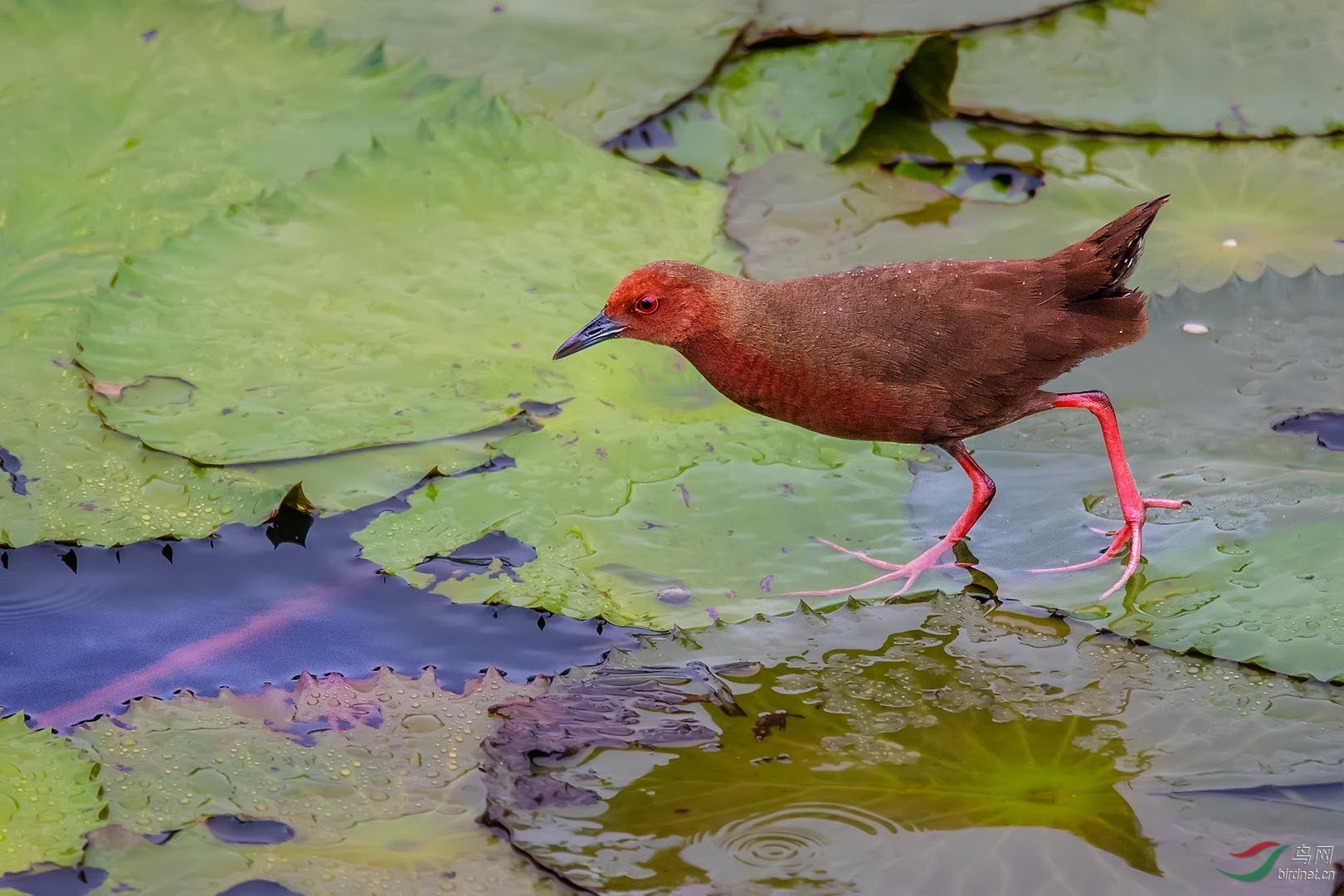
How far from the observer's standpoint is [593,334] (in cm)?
340

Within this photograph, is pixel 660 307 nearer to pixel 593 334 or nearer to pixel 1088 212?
pixel 593 334

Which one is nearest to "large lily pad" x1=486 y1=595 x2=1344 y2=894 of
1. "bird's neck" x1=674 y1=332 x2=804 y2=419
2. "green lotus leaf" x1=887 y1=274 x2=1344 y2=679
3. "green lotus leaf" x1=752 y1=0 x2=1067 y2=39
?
"green lotus leaf" x1=887 y1=274 x2=1344 y2=679

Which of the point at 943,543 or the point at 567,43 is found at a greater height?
the point at 567,43

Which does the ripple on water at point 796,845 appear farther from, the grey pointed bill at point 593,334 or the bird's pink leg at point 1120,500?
the grey pointed bill at point 593,334

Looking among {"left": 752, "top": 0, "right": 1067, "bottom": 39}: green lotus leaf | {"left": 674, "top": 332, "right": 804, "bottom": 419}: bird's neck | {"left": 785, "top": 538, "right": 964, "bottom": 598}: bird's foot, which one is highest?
{"left": 752, "top": 0, "right": 1067, "bottom": 39}: green lotus leaf

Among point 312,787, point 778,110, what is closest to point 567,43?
point 778,110

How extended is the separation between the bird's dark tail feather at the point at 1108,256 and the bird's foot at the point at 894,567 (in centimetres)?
70

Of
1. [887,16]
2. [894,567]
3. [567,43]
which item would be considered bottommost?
[894,567]

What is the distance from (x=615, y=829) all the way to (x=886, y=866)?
479mm

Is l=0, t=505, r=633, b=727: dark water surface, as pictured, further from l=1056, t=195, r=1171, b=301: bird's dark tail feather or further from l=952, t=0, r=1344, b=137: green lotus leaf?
l=952, t=0, r=1344, b=137: green lotus leaf

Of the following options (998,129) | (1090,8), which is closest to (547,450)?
(998,129)

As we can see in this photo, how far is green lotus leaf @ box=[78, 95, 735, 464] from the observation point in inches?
135

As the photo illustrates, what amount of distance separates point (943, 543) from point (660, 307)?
0.88m

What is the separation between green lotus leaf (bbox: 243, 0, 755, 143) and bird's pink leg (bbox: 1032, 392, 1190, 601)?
Answer: 1.86m
